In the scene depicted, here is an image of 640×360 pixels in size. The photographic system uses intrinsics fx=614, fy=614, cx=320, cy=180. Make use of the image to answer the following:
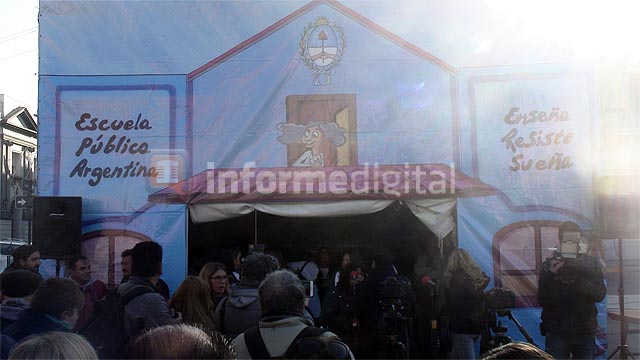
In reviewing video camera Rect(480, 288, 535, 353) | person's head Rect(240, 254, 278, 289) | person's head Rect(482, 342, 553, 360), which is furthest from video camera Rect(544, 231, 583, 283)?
person's head Rect(482, 342, 553, 360)

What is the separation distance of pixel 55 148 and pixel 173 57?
1.74m

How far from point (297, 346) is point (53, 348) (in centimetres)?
137

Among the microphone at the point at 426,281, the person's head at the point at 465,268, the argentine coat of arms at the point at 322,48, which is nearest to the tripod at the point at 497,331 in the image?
the person's head at the point at 465,268

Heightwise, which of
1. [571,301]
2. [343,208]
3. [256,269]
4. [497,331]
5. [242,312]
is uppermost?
[343,208]

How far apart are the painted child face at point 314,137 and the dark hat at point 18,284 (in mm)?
3769

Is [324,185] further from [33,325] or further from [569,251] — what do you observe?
[33,325]

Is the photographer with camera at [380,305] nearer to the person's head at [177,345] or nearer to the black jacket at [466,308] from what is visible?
the black jacket at [466,308]

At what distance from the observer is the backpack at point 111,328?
3.76 meters

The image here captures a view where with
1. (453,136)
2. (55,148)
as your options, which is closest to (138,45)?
(55,148)

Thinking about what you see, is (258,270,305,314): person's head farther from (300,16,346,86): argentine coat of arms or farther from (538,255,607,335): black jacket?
(300,16,346,86): argentine coat of arms

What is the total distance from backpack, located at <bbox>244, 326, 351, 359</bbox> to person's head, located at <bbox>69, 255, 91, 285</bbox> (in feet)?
14.6

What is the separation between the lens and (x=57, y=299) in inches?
128

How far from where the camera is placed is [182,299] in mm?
4309

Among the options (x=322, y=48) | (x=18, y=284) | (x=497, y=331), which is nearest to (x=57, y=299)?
(x=18, y=284)
